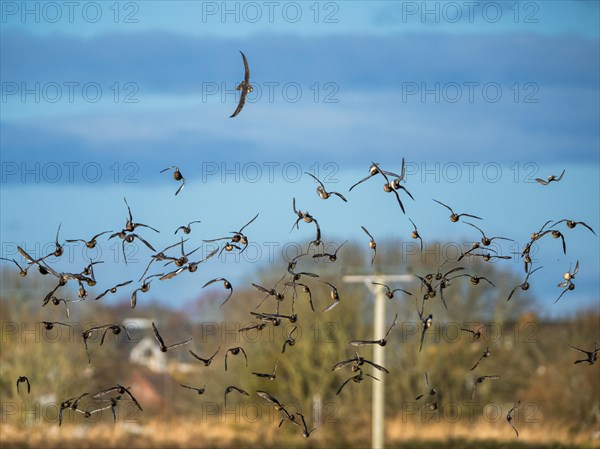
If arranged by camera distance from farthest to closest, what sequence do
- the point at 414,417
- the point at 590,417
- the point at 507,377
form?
the point at 507,377, the point at 414,417, the point at 590,417

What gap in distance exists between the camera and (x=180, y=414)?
22.5m

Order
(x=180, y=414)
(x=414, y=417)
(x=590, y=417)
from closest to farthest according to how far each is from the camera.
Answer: (x=590, y=417) → (x=414, y=417) → (x=180, y=414)

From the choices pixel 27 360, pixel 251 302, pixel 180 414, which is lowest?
pixel 180 414

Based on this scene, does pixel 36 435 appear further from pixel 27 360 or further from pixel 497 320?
pixel 497 320

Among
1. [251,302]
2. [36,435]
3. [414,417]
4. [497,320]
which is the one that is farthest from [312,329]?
[36,435]

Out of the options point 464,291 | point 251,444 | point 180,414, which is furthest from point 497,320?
point 180,414

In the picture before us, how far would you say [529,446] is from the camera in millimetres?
16547

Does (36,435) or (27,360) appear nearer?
(36,435)

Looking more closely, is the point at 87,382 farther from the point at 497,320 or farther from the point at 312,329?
the point at 497,320

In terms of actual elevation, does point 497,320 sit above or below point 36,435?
above

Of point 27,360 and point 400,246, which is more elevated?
point 400,246

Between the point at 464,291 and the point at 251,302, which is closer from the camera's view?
the point at 251,302

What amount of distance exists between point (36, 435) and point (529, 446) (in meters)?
8.68

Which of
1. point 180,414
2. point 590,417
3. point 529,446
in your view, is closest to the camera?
point 529,446
